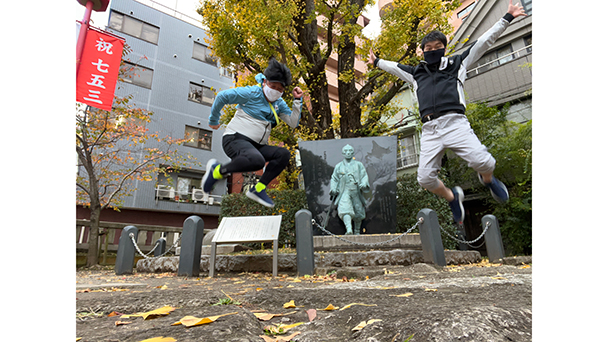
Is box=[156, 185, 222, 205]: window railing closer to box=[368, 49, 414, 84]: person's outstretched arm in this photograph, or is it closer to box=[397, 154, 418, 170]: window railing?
box=[397, 154, 418, 170]: window railing

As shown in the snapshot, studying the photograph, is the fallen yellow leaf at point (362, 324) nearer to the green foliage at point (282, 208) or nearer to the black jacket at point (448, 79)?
the black jacket at point (448, 79)

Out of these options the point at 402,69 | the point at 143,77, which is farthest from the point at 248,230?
the point at 143,77

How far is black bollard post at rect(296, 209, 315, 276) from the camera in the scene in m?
5.35

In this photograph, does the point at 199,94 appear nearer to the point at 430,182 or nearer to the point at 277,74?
the point at 277,74

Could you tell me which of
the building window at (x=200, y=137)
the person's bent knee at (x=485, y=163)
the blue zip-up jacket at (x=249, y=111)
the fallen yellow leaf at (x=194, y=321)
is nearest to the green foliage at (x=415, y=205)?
the person's bent knee at (x=485, y=163)

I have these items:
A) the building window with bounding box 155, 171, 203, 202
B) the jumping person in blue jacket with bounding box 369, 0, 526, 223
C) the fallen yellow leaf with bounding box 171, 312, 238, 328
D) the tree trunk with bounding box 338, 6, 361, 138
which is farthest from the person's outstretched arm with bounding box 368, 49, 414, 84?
the building window with bounding box 155, 171, 203, 202

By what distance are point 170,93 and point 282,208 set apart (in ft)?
46.5

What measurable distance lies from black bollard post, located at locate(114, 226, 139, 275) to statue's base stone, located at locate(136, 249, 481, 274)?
32cm

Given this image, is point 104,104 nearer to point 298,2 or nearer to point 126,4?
point 298,2

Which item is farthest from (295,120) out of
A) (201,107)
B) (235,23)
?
Result: (201,107)

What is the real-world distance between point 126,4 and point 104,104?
20.6 meters

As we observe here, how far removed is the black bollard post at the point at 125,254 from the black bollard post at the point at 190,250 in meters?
1.90

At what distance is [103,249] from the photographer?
12.1 meters

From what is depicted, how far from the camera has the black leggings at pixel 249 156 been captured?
3.26 m
